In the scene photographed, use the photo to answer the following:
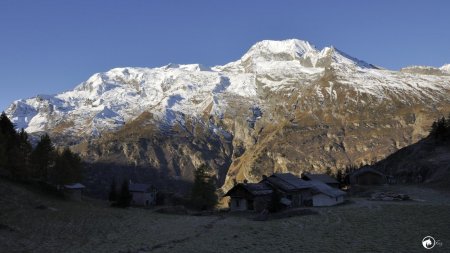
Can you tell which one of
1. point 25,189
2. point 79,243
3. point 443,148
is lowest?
point 79,243

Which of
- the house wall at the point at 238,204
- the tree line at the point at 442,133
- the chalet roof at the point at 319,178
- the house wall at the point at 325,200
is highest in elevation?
the tree line at the point at 442,133

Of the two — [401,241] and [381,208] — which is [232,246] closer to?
[401,241]

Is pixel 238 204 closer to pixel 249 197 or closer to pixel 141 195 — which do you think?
pixel 249 197

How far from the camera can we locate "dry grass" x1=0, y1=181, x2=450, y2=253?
37.0 metres

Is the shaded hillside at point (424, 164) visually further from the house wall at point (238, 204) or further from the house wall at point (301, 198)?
the house wall at point (238, 204)

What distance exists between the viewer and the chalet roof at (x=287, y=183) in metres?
80.2

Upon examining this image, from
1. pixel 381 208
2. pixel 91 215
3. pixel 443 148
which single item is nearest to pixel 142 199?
pixel 91 215

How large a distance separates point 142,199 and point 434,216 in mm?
74977

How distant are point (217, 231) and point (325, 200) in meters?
30.9

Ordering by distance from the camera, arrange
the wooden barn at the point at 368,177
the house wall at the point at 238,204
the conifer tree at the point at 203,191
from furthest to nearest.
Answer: the wooden barn at the point at 368,177
the conifer tree at the point at 203,191
the house wall at the point at 238,204

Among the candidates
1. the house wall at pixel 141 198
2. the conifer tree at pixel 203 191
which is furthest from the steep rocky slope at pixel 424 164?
the house wall at pixel 141 198

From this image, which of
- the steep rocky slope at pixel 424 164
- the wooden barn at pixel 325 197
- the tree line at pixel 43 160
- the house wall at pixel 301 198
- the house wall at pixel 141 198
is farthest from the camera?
the house wall at pixel 141 198

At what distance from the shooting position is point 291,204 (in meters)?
76.8

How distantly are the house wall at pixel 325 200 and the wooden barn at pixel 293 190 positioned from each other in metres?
1.95
